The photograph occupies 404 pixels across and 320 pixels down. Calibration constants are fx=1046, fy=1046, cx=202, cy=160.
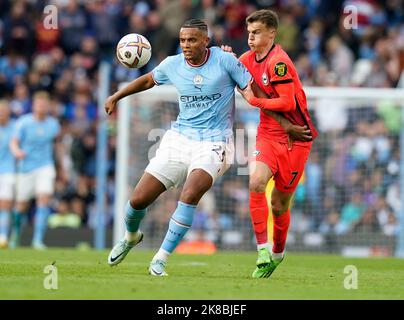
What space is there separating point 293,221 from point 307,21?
645cm

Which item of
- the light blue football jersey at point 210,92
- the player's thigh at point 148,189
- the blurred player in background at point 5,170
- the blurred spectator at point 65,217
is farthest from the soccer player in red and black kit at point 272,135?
the blurred spectator at point 65,217

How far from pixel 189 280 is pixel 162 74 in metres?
2.16

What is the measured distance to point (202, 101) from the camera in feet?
33.0

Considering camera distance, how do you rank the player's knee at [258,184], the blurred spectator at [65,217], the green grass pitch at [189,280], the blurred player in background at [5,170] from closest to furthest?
the green grass pitch at [189,280], the player's knee at [258,184], the blurred player in background at [5,170], the blurred spectator at [65,217]

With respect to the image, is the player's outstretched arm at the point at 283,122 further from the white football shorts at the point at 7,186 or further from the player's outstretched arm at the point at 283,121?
the white football shorts at the point at 7,186

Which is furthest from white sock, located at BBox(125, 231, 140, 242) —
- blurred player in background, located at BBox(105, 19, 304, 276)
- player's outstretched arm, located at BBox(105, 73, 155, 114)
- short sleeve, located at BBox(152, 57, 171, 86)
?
short sleeve, located at BBox(152, 57, 171, 86)

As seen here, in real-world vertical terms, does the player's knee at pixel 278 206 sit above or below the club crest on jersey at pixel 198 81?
below

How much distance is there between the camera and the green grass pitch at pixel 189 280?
8086mm

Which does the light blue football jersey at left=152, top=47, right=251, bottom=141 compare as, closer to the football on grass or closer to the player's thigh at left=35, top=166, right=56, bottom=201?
the football on grass

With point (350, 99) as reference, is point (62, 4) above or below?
above

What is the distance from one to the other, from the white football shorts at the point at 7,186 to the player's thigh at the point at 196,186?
28.4 feet
